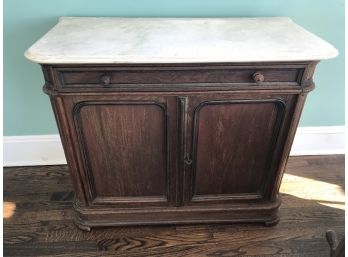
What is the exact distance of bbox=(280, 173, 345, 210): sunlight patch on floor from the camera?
152cm

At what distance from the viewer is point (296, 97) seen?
3.34 ft

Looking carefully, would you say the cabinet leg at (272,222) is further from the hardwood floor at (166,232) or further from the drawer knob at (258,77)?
the drawer knob at (258,77)

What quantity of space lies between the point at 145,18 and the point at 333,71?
37.8 inches

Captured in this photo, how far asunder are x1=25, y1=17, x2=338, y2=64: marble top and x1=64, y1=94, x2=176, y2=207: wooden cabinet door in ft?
0.50

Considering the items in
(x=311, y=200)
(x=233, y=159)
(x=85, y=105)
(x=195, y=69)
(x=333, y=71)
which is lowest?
(x=311, y=200)

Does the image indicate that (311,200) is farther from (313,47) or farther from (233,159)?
(313,47)

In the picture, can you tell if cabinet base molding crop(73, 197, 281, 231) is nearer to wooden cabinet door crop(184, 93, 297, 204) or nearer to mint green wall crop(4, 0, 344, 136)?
wooden cabinet door crop(184, 93, 297, 204)

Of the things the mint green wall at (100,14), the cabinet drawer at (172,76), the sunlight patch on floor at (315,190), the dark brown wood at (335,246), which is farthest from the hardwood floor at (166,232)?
the cabinet drawer at (172,76)

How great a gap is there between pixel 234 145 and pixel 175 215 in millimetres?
441

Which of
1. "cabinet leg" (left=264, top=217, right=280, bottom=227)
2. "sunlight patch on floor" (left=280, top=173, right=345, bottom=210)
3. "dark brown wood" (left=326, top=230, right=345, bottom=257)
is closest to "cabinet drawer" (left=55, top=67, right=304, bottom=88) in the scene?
"dark brown wood" (left=326, top=230, right=345, bottom=257)

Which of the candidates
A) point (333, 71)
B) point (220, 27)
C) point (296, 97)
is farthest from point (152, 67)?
point (333, 71)

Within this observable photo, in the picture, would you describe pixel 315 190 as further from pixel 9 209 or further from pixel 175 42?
pixel 9 209

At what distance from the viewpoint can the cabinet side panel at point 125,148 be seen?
1041 millimetres

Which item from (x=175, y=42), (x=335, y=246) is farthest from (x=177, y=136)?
(x=335, y=246)
